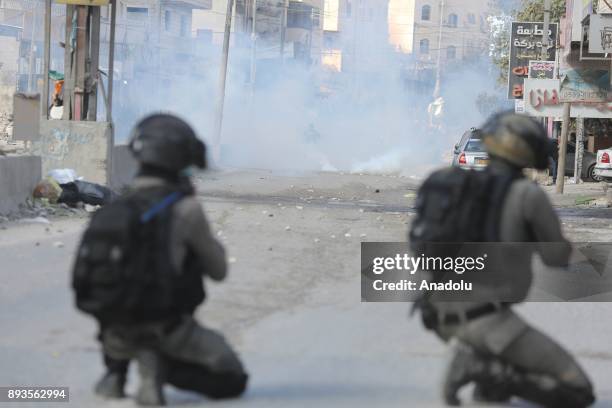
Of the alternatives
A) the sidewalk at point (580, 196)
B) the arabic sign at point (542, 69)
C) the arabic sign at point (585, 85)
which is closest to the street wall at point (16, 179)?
the sidewalk at point (580, 196)

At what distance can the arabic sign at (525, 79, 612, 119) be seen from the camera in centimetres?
2739

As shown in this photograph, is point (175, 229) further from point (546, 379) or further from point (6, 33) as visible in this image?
point (6, 33)

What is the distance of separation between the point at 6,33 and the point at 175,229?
69.3 meters

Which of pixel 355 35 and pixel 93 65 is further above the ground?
pixel 355 35

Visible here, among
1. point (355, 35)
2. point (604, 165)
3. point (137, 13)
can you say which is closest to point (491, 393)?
point (604, 165)

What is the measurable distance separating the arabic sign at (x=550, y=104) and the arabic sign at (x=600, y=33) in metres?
3.28

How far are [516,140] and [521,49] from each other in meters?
33.7

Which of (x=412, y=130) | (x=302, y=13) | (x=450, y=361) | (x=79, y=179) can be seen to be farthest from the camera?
(x=302, y=13)

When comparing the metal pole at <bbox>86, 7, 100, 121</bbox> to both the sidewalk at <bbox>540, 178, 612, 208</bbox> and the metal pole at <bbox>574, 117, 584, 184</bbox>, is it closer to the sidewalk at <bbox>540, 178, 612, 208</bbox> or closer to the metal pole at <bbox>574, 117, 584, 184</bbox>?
the sidewalk at <bbox>540, 178, 612, 208</bbox>

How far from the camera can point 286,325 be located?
24.4 ft

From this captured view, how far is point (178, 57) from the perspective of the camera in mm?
66438

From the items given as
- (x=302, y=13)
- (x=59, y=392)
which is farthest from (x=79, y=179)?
(x=302, y=13)

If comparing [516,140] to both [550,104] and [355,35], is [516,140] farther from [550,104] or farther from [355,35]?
[355,35]

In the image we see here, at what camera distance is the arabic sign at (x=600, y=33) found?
77.7ft
